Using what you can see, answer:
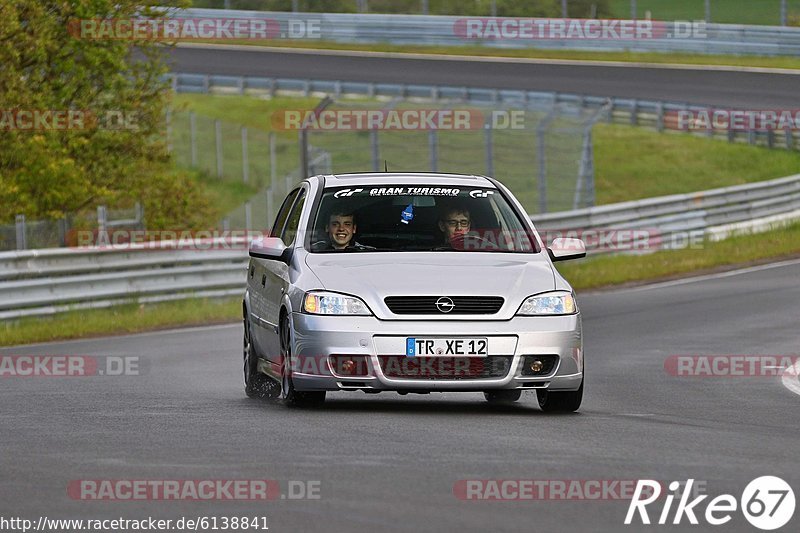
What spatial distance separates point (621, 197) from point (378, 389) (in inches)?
1138

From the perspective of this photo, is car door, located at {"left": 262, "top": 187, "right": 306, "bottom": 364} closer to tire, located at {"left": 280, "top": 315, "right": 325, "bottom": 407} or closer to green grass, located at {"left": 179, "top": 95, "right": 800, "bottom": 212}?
tire, located at {"left": 280, "top": 315, "right": 325, "bottom": 407}

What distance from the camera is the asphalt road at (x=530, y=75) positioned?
139ft

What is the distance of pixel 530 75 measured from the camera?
4566cm

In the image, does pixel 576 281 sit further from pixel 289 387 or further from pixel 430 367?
pixel 430 367

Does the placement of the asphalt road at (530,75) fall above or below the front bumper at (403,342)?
below

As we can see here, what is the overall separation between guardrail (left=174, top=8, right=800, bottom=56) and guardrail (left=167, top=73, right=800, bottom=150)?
3.62 meters

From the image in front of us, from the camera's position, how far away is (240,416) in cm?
1045

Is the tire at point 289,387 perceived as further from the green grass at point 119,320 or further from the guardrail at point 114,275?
the guardrail at point 114,275

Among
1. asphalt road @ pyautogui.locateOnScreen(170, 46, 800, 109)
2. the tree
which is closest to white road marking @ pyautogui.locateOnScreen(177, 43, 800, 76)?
asphalt road @ pyautogui.locateOnScreen(170, 46, 800, 109)

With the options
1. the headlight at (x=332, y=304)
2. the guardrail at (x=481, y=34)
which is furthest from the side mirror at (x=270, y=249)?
the guardrail at (x=481, y=34)

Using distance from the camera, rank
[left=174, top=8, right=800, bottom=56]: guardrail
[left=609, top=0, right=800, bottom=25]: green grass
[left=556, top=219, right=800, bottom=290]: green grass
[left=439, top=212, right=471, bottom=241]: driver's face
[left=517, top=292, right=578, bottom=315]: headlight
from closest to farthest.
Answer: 1. [left=517, top=292, right=578, bottom=315]: headlight
2. [left=439, top=212, right=471, bottom=241]: driver's face
3. [left=556, top=219, right=800, bottom=290]: green grass
4. [left=174, top=8, right=800, bottom=56]: guardrail
5. [left=609, top=0, right=800, bottom=25]: green grass

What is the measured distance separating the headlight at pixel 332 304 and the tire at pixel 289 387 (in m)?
0.24

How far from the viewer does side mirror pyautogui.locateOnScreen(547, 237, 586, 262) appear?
37.4ft

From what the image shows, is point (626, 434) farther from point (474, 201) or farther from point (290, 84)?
point (290, 84)
